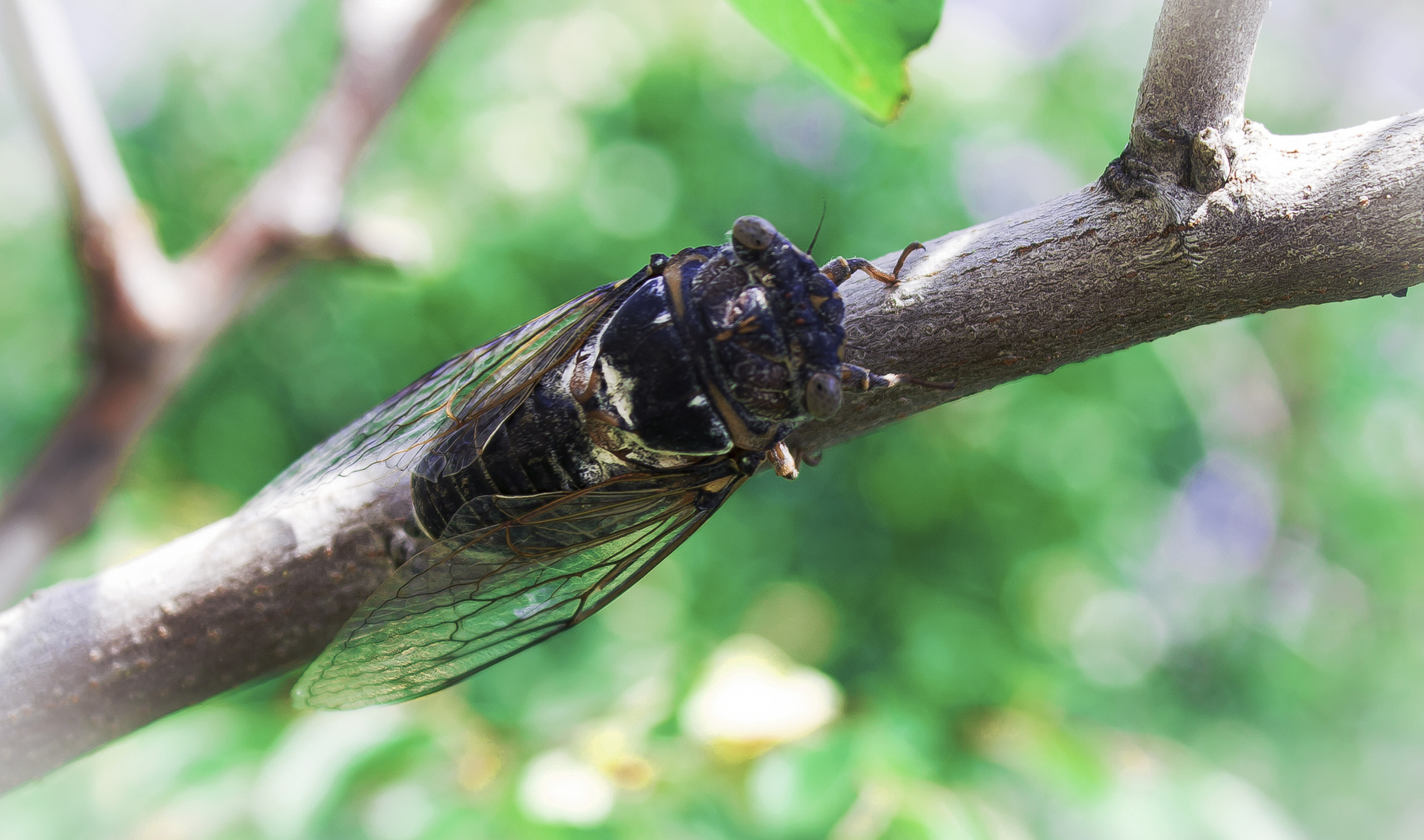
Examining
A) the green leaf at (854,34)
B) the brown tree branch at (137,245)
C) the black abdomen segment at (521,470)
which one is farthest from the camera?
the brown tree branch at (137,245)

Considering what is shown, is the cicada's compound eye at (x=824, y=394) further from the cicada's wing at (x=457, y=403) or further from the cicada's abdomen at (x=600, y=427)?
the cicada's wing at (x=457, y=403)

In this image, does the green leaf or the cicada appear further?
the cicada

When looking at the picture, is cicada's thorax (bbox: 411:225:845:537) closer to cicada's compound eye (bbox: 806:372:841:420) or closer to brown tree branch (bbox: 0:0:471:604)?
cicada's compound eye (bbox: 806:372:841:420)

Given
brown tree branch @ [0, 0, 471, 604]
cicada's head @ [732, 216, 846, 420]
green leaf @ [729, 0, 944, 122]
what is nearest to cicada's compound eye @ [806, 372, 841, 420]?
cicada's head @ [732, 216, 846, 420]

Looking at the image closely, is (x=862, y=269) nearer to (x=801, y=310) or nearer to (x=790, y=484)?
(x=801, y=310)

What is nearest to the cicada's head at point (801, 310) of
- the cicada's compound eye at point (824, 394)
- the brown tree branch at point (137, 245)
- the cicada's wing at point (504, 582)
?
the cicada's compound eye at point (824, 394)

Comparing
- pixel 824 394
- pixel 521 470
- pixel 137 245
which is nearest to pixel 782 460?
pixel 824 394

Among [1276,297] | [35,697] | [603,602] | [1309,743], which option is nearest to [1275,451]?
[1309,743]
